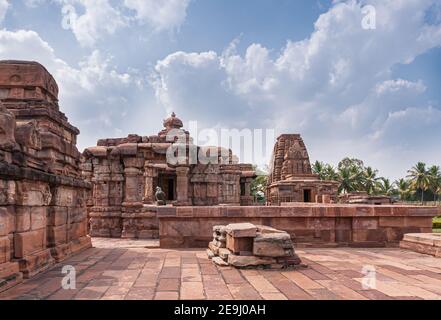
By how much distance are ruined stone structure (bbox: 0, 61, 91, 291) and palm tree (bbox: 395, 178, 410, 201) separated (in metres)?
59.4

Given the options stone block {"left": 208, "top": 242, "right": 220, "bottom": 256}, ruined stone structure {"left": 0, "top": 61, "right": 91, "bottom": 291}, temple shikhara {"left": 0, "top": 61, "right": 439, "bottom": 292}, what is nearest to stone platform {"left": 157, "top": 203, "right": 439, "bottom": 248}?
temple shikhara {"left": 0, "top": 61, "right": 439, "bottom": 292}

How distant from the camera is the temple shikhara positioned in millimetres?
4426

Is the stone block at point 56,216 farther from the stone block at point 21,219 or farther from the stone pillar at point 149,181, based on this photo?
the stone pillar at point 149,181

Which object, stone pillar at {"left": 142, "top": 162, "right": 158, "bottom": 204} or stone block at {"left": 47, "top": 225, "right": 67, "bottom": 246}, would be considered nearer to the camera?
stone block at {"left": 47, "top": 225, "right": 67, "bottom": 246}

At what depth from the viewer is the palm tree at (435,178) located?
53.4 m

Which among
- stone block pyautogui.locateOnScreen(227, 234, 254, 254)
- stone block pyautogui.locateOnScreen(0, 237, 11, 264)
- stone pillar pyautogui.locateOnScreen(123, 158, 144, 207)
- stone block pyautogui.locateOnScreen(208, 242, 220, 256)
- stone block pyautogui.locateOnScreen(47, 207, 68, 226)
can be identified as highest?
stone pillar pyautogui.locateOnScreen(123, 158, 144, 207)

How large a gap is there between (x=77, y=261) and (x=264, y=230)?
3.31 metres

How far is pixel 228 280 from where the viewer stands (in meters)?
4.25

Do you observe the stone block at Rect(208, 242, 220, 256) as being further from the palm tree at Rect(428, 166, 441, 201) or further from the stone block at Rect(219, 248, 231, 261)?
the palm tree at Rect(428, 166, 441, 201)

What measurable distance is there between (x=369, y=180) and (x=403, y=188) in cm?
1083

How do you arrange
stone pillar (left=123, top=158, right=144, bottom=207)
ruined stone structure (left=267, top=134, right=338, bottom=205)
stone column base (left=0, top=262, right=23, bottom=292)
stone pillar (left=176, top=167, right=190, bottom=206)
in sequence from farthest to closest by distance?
1. ruined stone structure (left=267, top=134, right=338, bottom=205)
2. stone pillar (left=176, top=167, right=190, bottom=206)
3. stone pillar (left=123, top=158, right=144, bottom=207)
4. stone column base (left=0, top=262, right=23, bottom=292)

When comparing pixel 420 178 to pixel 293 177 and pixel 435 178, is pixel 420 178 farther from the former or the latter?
pixel 293 177

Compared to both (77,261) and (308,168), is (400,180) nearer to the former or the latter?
(308,168)

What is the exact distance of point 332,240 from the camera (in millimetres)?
7465
